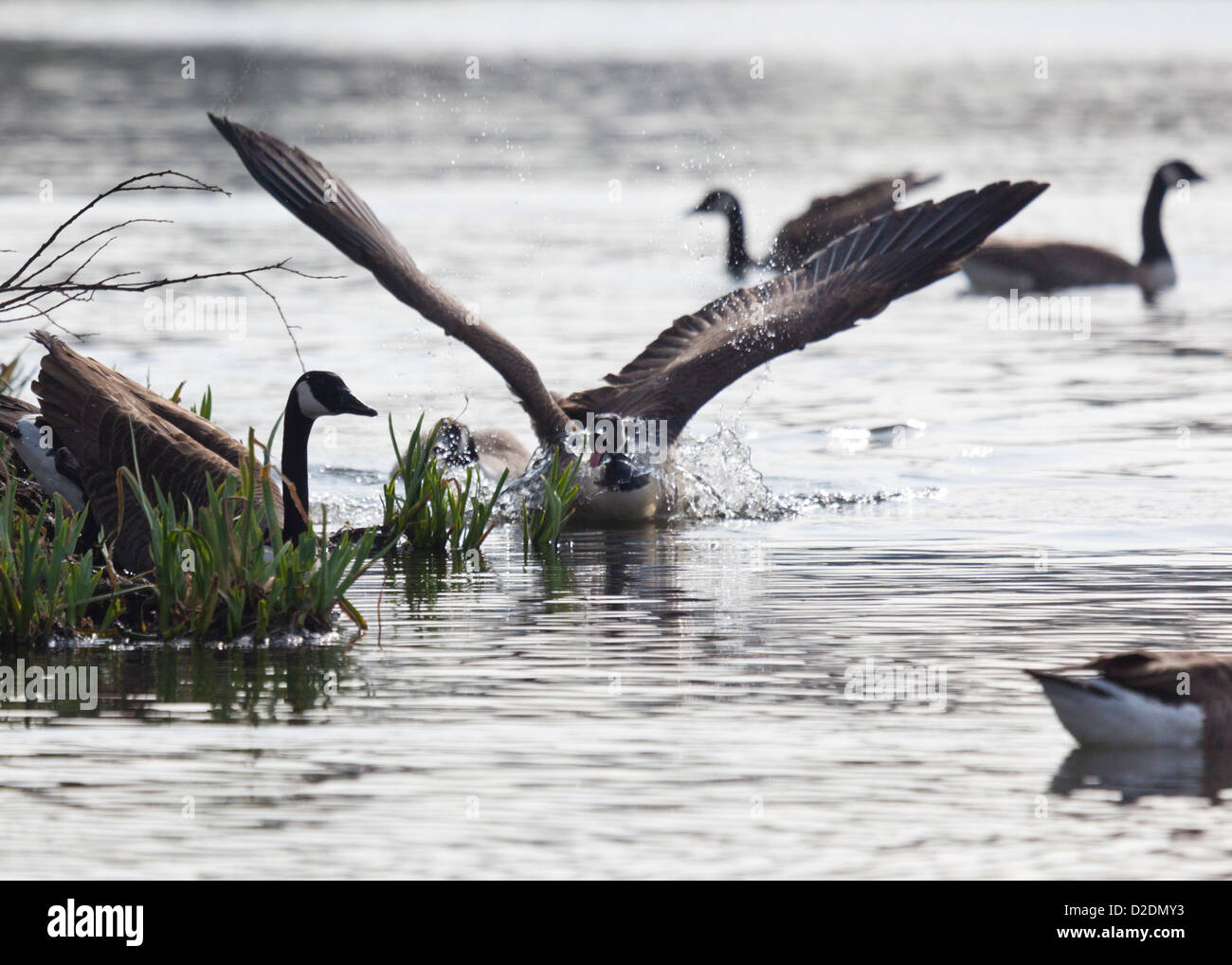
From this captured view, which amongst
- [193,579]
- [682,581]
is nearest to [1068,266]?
[682,581]

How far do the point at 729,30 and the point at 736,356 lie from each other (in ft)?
297

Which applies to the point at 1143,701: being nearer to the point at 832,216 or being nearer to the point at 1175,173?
the point at 832,216

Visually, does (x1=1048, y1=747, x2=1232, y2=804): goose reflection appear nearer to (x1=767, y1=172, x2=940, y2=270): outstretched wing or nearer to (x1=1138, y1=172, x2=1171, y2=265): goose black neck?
(x1=767, y1=172, x2=940, y2=270): outstretched wing

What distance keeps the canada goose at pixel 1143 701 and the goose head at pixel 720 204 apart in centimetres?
1967

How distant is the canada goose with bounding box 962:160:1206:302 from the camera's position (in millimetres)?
25031

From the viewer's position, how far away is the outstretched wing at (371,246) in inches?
535

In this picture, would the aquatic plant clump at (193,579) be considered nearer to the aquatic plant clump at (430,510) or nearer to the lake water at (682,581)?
the lake water at (682,581)

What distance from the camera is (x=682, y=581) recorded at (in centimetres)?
1122

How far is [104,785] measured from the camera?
6902mm

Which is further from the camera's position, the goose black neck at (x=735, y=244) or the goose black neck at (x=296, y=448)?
the goose black neck at (x=735, y=244)

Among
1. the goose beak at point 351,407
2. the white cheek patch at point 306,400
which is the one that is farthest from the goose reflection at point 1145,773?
the white cheek patch at point 306,400

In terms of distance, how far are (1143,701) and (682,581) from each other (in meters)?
4.14
